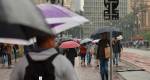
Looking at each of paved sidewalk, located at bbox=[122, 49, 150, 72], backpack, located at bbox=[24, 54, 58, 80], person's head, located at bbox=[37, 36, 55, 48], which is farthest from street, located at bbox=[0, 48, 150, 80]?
backpack, located at bbox=[24, 54, 58, 80]

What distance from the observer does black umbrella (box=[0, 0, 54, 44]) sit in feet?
7.05

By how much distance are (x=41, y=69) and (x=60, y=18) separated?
2.28 feet

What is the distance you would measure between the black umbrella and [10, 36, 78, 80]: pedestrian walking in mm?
1728

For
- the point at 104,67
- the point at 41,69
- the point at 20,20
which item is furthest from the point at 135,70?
the point at 20,20

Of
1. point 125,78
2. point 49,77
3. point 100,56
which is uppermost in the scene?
point 49,77

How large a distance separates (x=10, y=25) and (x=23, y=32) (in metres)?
0.22

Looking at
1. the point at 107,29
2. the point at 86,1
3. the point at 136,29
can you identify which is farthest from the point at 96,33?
the point at 136,29

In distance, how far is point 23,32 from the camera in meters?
2.41

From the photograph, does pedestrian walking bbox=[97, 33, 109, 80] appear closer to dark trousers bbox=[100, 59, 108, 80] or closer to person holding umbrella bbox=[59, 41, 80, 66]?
dark trousers bbox=[100, 59, 108, 80]

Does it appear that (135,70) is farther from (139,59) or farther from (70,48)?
(139,59)

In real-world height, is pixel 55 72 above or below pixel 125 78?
above

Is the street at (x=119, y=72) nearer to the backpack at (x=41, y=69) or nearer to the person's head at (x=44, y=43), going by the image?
the person's head at (x=44, y=43)

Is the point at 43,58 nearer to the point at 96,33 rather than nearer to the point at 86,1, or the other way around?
the point at 96,33

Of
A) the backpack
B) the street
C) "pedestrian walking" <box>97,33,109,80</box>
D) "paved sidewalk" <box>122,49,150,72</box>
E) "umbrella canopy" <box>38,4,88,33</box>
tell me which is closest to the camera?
the backpack
